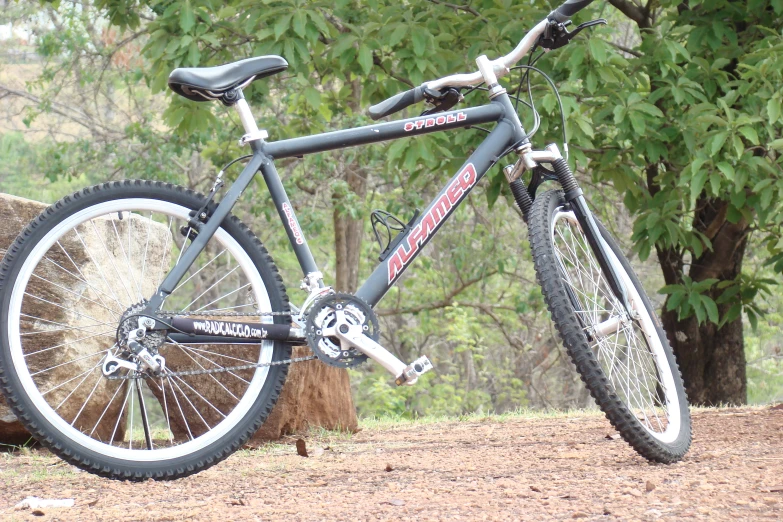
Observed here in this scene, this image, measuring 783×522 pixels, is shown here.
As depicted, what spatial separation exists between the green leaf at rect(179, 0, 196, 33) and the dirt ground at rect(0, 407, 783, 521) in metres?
2.35

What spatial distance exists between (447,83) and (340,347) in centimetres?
100

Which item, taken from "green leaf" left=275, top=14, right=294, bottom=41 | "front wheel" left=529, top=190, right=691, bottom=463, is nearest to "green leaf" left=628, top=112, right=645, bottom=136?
"front wheel" left=529, top=190, right=691, bottom=463

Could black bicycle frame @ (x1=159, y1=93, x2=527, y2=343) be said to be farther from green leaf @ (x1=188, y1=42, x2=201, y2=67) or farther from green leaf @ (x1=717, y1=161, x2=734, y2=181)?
green leaf @ (x1=188, y1=42, x2=201, y2=67)

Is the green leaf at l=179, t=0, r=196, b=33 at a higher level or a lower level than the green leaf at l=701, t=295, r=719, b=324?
higher

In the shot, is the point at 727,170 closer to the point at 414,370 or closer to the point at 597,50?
the point at 597,50

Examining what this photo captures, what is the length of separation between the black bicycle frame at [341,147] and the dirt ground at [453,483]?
0.49 metres

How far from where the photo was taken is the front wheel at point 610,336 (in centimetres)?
282

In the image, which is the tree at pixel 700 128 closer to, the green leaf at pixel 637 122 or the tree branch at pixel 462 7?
the green leaf at pixel 637 122

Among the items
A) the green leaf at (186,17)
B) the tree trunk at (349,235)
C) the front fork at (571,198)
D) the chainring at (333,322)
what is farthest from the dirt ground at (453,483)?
the tree trunk at (349,235)

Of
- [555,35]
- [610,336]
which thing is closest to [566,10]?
[555,35]

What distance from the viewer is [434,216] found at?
3.16m

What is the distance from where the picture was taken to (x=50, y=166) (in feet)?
34.3

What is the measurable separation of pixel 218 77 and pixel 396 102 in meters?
0.62

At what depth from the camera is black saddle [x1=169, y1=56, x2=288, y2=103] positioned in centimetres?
289
